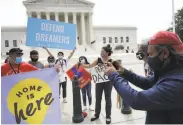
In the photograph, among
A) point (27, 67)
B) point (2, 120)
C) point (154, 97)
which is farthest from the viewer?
point (27, 67)

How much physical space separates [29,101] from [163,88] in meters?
1.76

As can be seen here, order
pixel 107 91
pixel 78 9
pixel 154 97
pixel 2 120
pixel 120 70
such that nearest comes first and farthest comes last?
pixel 154 97, pixel 120 70, pixel 2 120, pixel 107 91, pixel 78 9

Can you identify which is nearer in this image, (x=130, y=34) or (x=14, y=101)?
(x=14, y=101)

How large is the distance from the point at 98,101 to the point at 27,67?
1816mm

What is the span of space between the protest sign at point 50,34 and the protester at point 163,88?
224 centimetres

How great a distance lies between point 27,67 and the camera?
4.36 m

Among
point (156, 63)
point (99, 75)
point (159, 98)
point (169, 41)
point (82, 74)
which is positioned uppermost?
point (169, 41)

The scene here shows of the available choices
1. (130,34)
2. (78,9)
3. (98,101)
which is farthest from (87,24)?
(98,101)

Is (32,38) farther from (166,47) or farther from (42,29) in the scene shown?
(166,47)

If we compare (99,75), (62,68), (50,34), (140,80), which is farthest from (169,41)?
(62,68)

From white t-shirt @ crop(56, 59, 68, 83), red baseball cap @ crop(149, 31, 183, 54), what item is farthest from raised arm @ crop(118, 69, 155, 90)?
white t-shirt @ crop(56, 59, 68, 83)

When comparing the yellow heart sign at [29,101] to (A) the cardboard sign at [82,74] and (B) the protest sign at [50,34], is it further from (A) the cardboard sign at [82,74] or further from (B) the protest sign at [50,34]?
(A) the cardboard sign at [82,74]

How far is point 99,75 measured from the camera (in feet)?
18.1

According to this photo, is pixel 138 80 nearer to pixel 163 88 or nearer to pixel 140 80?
pixel 140 80
